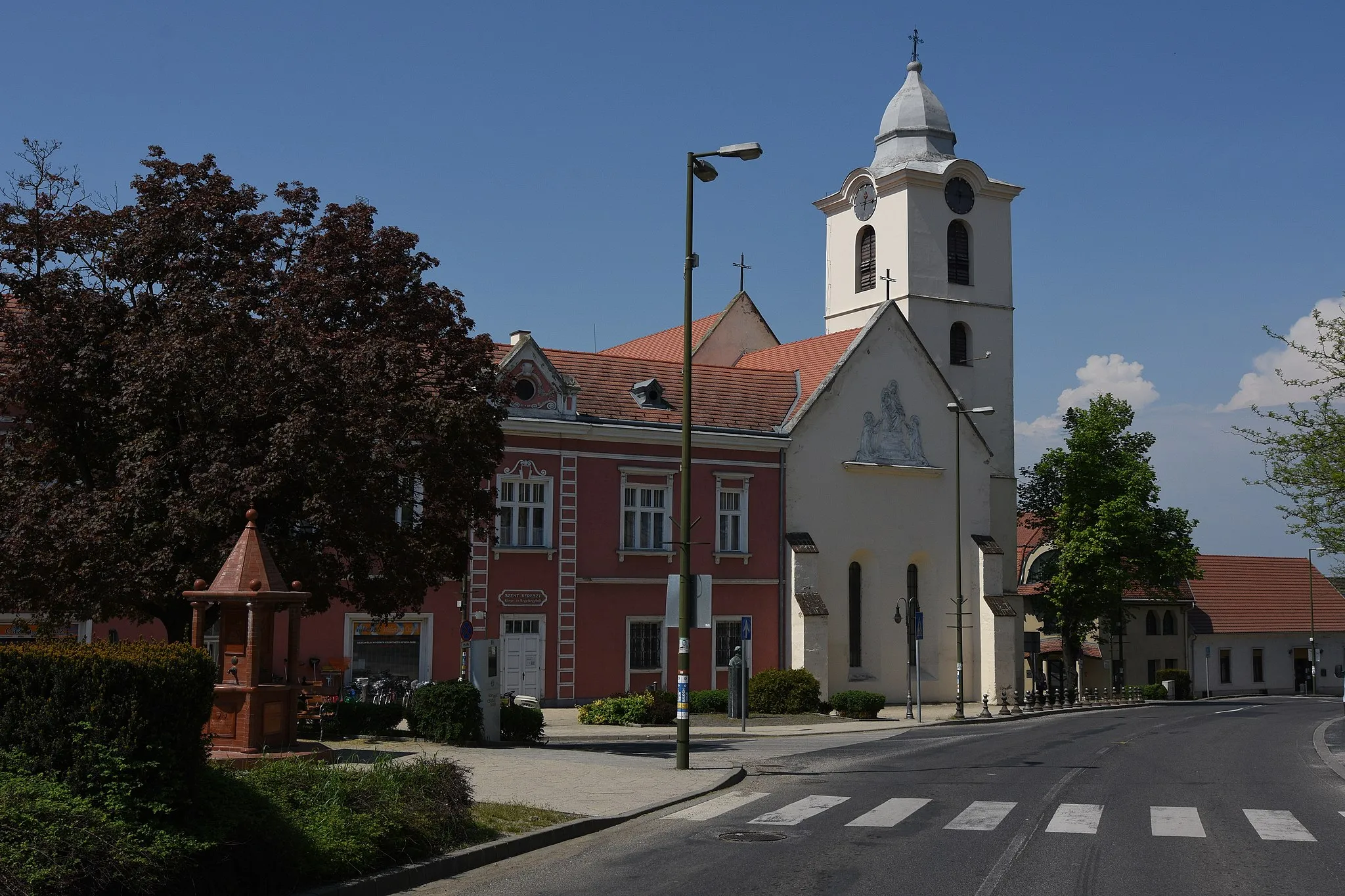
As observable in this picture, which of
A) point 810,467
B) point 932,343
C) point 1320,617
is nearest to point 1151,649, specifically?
point 1320,617

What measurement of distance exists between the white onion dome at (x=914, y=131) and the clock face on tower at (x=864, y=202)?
76 cm

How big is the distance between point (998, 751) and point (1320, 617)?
201ft

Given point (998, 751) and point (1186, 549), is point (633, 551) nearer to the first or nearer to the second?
point (998, 751)

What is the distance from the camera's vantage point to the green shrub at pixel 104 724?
339 inches

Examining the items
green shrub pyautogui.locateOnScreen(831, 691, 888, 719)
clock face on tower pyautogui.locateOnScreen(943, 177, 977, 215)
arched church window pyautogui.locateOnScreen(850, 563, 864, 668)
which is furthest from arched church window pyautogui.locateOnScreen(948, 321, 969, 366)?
green shrub pyautogui.locateOnScreen(831, 691, 888, 719)

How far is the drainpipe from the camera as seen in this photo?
132 feet

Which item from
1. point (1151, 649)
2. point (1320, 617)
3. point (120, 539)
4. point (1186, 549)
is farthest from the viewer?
point (1320, 617)

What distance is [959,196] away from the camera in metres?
50.5

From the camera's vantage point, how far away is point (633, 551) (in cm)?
3794

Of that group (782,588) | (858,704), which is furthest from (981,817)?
(782,588)

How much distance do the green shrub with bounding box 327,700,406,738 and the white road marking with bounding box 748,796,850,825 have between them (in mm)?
9067

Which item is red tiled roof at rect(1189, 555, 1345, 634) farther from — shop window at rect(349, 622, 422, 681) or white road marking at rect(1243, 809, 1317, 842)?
white road marking at rect(1243, 809, 1317, 842)

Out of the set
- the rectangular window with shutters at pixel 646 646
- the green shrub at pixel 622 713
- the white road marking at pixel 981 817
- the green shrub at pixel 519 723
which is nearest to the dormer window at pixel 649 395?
the rectangular window with shutters at pixel 646 646

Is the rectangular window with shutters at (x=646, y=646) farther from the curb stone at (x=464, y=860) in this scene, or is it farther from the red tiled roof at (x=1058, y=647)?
the red tiled roof at (x=1058, y=647)
